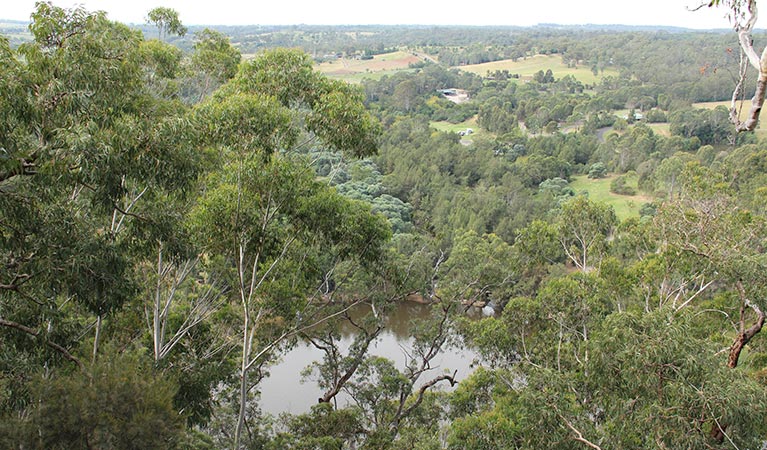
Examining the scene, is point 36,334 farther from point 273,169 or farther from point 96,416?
point 273,169

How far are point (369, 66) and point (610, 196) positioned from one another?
54.2 meters

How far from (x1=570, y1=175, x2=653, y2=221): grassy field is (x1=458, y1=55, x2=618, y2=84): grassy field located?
Result: 3916 cm

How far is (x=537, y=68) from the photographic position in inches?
3172

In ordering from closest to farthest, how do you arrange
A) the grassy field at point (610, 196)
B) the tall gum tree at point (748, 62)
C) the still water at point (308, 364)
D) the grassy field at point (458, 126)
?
1. the tall gum tree at point (748, 62)
2. the still water at point (308, 364)
3. the grassy field at point (610, 196)
4. the grassy field at point (458, 126)

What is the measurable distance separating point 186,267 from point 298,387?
23.0 ft

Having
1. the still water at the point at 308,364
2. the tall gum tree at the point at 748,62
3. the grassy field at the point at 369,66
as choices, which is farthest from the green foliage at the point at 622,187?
the grassy field at the point at 369,66

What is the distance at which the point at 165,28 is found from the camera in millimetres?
10117

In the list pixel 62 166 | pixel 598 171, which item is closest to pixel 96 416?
pixel 62 166

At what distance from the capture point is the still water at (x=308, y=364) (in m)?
12.7

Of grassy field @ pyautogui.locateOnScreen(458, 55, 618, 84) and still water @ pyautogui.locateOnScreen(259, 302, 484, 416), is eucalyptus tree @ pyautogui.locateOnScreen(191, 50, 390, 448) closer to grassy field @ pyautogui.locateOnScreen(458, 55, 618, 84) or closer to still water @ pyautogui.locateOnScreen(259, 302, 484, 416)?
still water @ pyautogui.locateOnScreen(259, 302, 484, 416)

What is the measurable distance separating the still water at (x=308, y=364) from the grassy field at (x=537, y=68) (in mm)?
60372

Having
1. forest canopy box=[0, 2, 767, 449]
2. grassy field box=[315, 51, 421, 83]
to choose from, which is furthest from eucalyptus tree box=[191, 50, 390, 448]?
grassy field box=[315, 51, 421, 83]

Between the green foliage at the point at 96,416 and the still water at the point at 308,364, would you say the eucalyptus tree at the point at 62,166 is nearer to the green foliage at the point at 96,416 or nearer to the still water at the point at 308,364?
the green foliage at the point at 96,416

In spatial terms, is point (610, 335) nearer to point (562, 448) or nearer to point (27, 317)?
point (562, 448)
